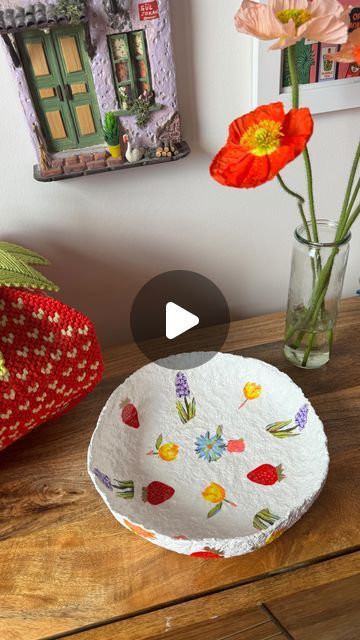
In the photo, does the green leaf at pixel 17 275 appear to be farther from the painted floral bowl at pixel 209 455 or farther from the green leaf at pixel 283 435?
the green leaf at pixel 283 435

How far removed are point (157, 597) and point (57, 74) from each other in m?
0.58

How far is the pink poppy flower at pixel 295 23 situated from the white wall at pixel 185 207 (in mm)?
133

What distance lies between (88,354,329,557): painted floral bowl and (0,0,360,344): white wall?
0.63ft

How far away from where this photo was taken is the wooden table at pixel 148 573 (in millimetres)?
486

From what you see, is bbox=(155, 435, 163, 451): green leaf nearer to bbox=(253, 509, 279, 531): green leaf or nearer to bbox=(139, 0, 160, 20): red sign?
bbox=(253, 509, 279, 531): green leaf

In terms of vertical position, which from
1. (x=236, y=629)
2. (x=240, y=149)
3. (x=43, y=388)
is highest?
(x=240, y=149)

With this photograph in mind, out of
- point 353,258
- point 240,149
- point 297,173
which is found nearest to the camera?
point 240,149

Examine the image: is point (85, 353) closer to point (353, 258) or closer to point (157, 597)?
point (157, 597)

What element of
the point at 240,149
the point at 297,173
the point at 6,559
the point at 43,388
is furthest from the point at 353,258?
the point at 6,559

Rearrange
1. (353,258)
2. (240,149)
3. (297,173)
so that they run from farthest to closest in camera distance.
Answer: (353,258) < (297,173) < (240,149)

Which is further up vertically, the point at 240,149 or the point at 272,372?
the point at 240,149

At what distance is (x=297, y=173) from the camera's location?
2.39 ft

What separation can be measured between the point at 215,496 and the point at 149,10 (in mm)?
549

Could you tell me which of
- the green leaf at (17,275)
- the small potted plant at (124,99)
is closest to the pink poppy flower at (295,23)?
the small potted plant at (124,99)
